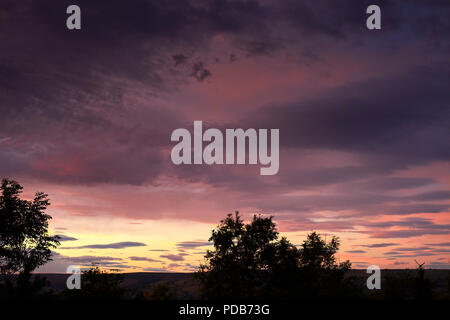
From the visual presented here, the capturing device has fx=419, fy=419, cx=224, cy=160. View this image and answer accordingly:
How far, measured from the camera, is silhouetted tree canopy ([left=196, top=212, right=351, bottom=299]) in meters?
62.1

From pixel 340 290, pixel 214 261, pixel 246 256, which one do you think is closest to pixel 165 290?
pixel 214 261

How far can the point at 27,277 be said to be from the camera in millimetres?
59719

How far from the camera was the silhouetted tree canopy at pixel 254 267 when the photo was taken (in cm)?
6212

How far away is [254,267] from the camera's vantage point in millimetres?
64938

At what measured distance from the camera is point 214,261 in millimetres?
64562
